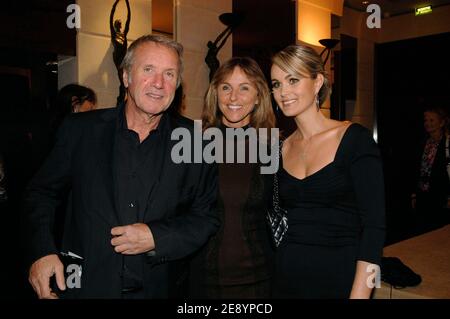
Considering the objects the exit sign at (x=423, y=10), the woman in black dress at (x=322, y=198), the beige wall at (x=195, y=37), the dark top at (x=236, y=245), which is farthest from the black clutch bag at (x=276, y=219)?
the exit sign at (x=423, y=10)

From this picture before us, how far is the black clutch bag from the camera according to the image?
186cm

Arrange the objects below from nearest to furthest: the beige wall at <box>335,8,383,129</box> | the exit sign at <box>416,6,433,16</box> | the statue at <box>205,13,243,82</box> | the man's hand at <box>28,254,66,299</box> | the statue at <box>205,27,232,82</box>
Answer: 1. the man's hand at <box>28,254,66,299</box>
2. the statue at <box>205,13,243,82</box>
3. the statue at <box>205,27,232,82</box>
4. the exit sign at <box>416,6,433,16</box>
5. the beige wall at <box>335,8,383,129</box>

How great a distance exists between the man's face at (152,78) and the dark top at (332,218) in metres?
0.66

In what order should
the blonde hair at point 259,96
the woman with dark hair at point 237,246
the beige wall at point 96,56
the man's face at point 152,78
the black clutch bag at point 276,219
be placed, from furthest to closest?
the beige wall at point 96,56, the blonde hair at point 259,96, the woman with dark hair at point 237,246, the black clutch bag at point 276,219, the man's face at point 152,78

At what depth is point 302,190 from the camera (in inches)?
69.7

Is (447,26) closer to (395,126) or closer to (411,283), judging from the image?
(395,126)

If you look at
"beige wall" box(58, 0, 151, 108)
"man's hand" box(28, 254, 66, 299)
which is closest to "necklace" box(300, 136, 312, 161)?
"man's hand" box(28, 254, 66, 299)

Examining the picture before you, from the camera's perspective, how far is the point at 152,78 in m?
1.75

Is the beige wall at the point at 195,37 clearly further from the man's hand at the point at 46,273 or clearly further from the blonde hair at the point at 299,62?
the man's hand at the point at 46,273

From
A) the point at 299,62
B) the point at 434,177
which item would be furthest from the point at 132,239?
the point at 434,177

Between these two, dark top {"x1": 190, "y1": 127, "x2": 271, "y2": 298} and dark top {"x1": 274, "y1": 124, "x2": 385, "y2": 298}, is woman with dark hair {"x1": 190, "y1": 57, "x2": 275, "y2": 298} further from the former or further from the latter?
dark top {"x1": 274, "y1": 124, "x2": 385, "y2": 298}

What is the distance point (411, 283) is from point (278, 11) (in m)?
4.94

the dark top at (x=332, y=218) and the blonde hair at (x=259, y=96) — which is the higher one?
the blonde hair at (x=259, y=96)

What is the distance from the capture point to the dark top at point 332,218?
5.29 ft
